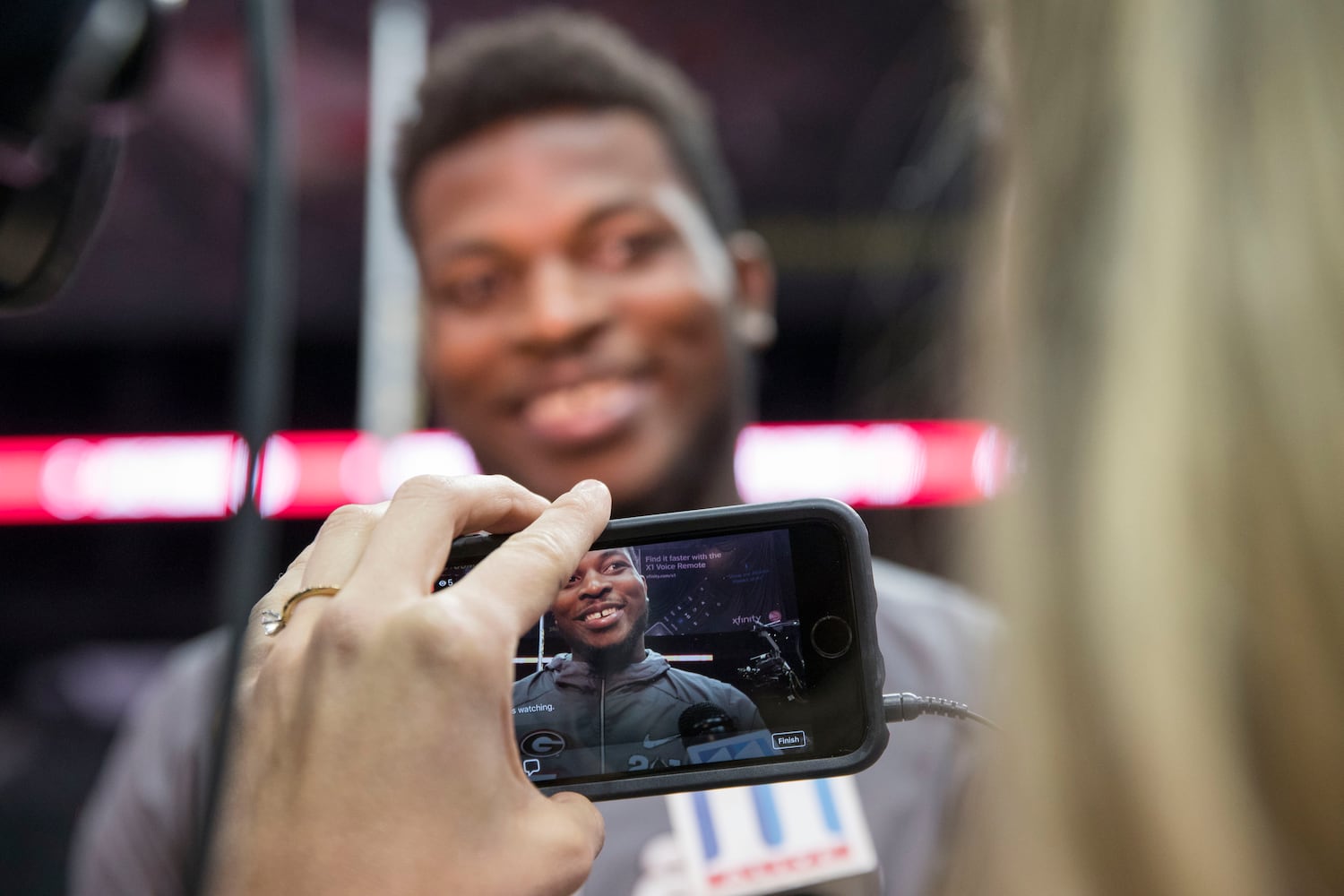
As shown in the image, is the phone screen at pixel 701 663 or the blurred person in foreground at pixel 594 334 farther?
the blurred person in foreground at pixel 594 334

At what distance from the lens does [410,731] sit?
24 centimetres

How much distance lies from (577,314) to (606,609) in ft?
0.66

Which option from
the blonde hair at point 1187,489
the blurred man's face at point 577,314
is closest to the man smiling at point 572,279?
the blurred man's face at point 577,314

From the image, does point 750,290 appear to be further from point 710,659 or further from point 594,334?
point 710,659

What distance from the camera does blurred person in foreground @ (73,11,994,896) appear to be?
1.38 feet

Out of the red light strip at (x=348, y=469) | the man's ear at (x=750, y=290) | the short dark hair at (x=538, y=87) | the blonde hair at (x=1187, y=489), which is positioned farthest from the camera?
the man's ear at (x=750, y=290)

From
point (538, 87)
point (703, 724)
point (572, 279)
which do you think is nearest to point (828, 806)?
point (703, 724)

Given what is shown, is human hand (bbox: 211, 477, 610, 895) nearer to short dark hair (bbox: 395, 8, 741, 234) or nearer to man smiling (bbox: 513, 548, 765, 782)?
man smiling (bbox: 513, 548, 765, 782)

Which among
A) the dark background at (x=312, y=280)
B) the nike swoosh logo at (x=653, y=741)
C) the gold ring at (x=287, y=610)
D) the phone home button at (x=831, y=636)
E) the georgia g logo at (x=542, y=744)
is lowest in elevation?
the nike swoosh logo at (x=653, y=741)

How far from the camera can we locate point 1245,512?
237 mm

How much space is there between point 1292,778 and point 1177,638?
0.14 ft

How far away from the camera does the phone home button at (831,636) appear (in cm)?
27

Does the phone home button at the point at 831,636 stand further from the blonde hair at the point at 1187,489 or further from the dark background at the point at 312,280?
the dark background at the point at 312,280

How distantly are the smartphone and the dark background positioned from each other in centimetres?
19
